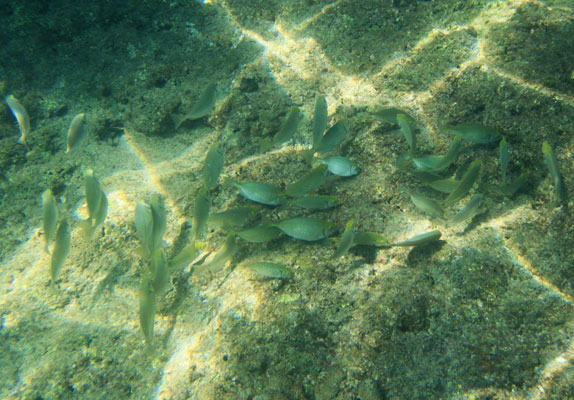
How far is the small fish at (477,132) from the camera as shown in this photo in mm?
2482

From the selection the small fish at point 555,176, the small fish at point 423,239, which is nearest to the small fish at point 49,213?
the small fish at point 423,239

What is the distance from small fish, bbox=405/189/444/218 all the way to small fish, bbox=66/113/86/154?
3700 mm

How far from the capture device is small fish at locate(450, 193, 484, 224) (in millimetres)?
2215

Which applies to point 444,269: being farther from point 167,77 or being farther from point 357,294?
point 167,77

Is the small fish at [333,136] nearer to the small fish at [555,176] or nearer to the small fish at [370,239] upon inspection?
the small fish at [370,239]

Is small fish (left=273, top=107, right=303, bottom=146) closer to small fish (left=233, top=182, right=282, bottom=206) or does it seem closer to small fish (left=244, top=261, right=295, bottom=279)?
small fish (left=233, top=182, right=282, bottom=206)

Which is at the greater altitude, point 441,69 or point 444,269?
→ point 441,69

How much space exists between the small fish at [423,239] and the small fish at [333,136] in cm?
111

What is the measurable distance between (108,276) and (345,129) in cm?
266

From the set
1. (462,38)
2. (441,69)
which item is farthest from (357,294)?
(462,38)

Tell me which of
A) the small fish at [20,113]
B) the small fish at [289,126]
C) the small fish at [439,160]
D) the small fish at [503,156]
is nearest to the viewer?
the small fish at [503,156]

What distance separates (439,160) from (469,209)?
50 cm

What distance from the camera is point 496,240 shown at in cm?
222

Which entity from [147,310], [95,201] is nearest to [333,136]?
[147,310]
